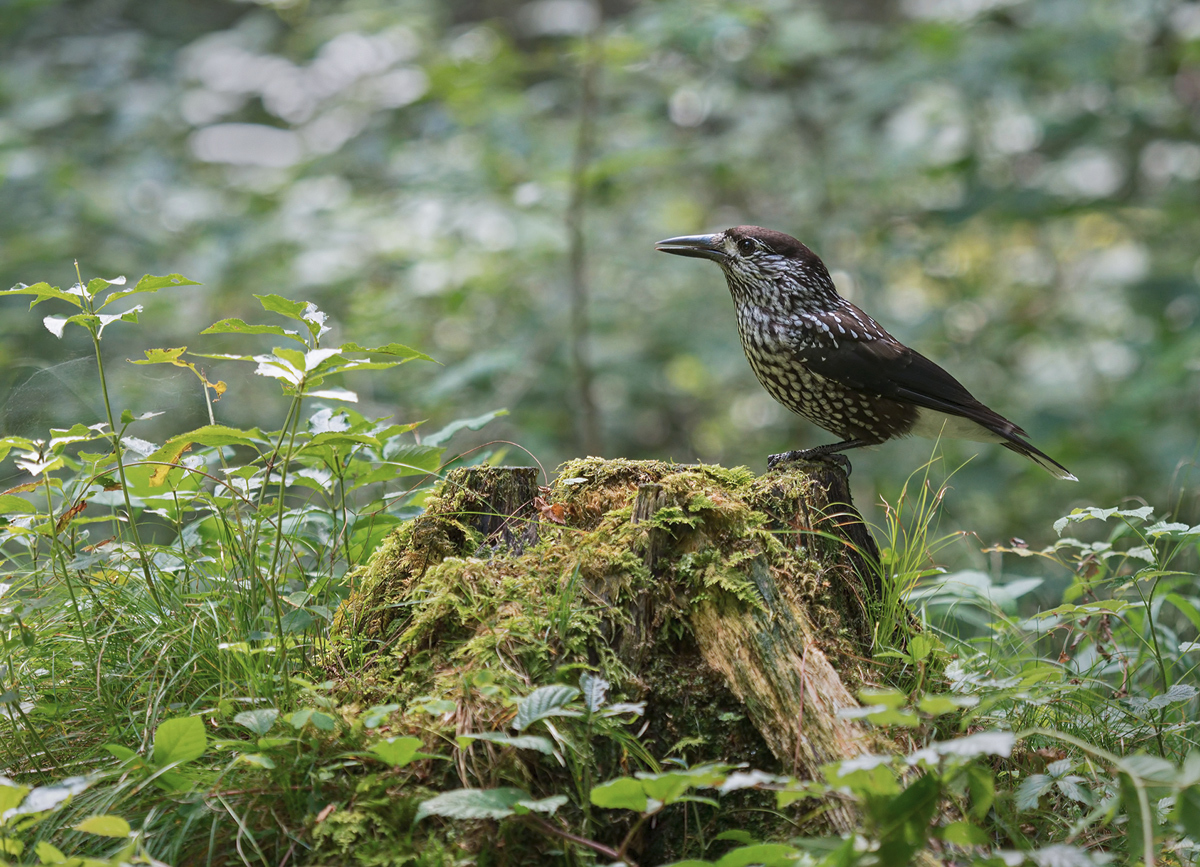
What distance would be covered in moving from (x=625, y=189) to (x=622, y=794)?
6.70 metres

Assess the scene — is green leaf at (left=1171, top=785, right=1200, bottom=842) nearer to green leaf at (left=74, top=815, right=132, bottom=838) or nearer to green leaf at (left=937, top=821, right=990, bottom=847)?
green leaf at (left=937, top=821, right=990, bottom=847)

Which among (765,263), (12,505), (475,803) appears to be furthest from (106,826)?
(765,263)

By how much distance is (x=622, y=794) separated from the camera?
1531 millimetres

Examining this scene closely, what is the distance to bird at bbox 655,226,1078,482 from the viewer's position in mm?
3459

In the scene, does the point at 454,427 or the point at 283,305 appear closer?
the point at 283,305

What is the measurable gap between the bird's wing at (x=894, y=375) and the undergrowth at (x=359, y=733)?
3.06ft

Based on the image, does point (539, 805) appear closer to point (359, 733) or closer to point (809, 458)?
point (359, 733)

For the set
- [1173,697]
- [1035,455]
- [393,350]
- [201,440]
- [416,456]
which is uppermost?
[393,350]

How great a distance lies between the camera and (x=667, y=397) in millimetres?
8797

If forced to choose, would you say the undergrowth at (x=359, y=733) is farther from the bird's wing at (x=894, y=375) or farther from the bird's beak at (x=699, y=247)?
the bird's beak at (x=699, y=247)

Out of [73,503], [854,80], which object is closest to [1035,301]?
[854,80]

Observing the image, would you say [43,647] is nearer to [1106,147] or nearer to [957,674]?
[957,674]

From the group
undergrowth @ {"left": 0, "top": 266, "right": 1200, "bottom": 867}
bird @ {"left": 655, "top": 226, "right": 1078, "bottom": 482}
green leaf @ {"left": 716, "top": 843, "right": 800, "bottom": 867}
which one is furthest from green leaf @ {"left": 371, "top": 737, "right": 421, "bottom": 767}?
bird @ {"left": 655, "top": 226, "right": 1078, "bottom": 482}

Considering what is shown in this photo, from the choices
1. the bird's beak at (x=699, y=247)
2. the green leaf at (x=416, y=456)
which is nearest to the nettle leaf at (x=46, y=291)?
the green leaf at (x=416, y=456)
